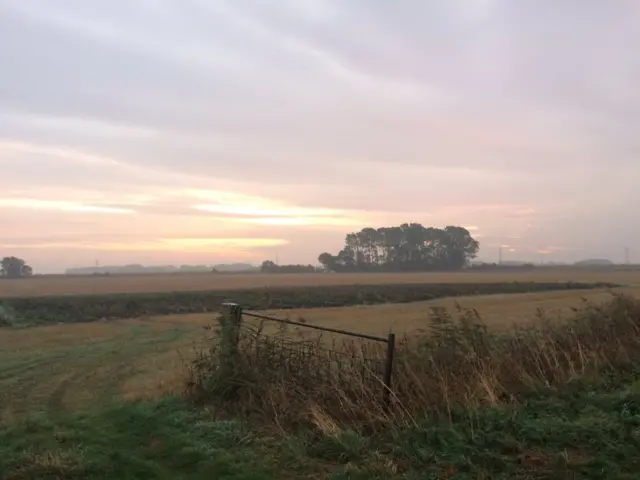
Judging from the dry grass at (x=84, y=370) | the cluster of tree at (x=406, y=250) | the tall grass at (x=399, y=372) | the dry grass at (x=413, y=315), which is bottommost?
the dry grass at (x=84, y=370)

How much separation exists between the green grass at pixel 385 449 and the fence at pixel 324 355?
1.05 metres

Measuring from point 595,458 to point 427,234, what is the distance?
174 metres

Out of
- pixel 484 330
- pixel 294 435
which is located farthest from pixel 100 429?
pixel 484 330

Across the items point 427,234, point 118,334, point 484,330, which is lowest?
point 118,334

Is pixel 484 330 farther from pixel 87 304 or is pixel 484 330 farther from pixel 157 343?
pixel 87 304

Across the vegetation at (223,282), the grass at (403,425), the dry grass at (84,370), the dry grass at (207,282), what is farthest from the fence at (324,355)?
the dry grass at (207,282)

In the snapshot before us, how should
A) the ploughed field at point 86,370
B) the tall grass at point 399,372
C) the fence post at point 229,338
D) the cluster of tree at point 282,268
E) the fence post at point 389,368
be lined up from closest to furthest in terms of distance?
1. the tall grass at point 399,372
2. the fence post at point 389,368
3. the fence post at point 229,338
4. the ploughed field at point 86,370
5. the cluster of tree at point 282,268

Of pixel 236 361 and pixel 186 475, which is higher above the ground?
pixel 236 361

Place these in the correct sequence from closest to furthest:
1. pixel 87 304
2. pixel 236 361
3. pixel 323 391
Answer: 1. pixel 323 391
2. pixel 236 361
3. pixel 87 304

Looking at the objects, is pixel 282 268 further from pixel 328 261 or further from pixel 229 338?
pixel 229 338

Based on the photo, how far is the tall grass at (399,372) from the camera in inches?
296

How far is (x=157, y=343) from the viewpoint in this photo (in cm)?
Answer: 2448

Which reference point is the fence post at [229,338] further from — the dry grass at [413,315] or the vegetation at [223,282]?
the vegetation at [223,282]

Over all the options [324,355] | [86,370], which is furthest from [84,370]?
[324,355]
